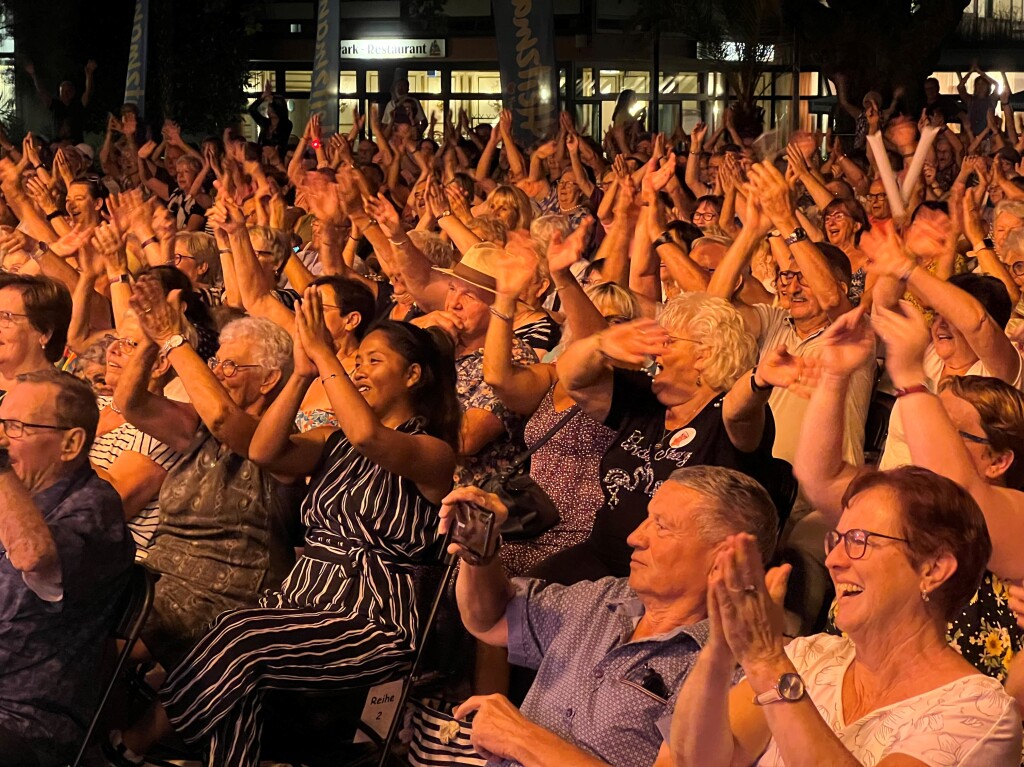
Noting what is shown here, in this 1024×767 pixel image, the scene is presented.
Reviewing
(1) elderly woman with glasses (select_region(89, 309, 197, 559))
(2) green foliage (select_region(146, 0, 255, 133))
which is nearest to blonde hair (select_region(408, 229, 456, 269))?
(1) elderly woman with glasses (select_region(89, 309, 197, 559))

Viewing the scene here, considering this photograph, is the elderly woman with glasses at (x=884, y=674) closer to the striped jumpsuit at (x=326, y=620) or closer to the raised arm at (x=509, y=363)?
the striped jumpsuit at (x=326, y=620)

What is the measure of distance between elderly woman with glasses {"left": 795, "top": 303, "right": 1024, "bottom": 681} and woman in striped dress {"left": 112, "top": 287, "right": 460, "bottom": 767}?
1.04 metres

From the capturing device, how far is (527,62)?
1370 cm

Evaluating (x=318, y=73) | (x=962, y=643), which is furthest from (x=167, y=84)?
(x=962, y=643)

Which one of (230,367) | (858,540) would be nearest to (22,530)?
(230,367)

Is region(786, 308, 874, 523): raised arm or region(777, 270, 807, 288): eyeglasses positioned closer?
region(786, 308, 874, 523): raised arm

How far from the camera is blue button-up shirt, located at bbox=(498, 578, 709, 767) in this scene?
3.04 metres

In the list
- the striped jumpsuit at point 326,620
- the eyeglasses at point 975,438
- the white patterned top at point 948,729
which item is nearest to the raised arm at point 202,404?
the striped jumpsuit at point 326,620

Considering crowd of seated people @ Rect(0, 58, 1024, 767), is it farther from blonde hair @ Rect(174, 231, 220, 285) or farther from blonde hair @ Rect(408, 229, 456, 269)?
blonde hair @ Rect(174, 231, 220, 285)

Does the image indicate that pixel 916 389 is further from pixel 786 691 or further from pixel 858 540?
pixel 786 691

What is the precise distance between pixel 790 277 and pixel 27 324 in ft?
7.77

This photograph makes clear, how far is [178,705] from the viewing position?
3.79m

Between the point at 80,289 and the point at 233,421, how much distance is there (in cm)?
231

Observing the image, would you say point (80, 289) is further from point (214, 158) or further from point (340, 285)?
point (214, 158)
